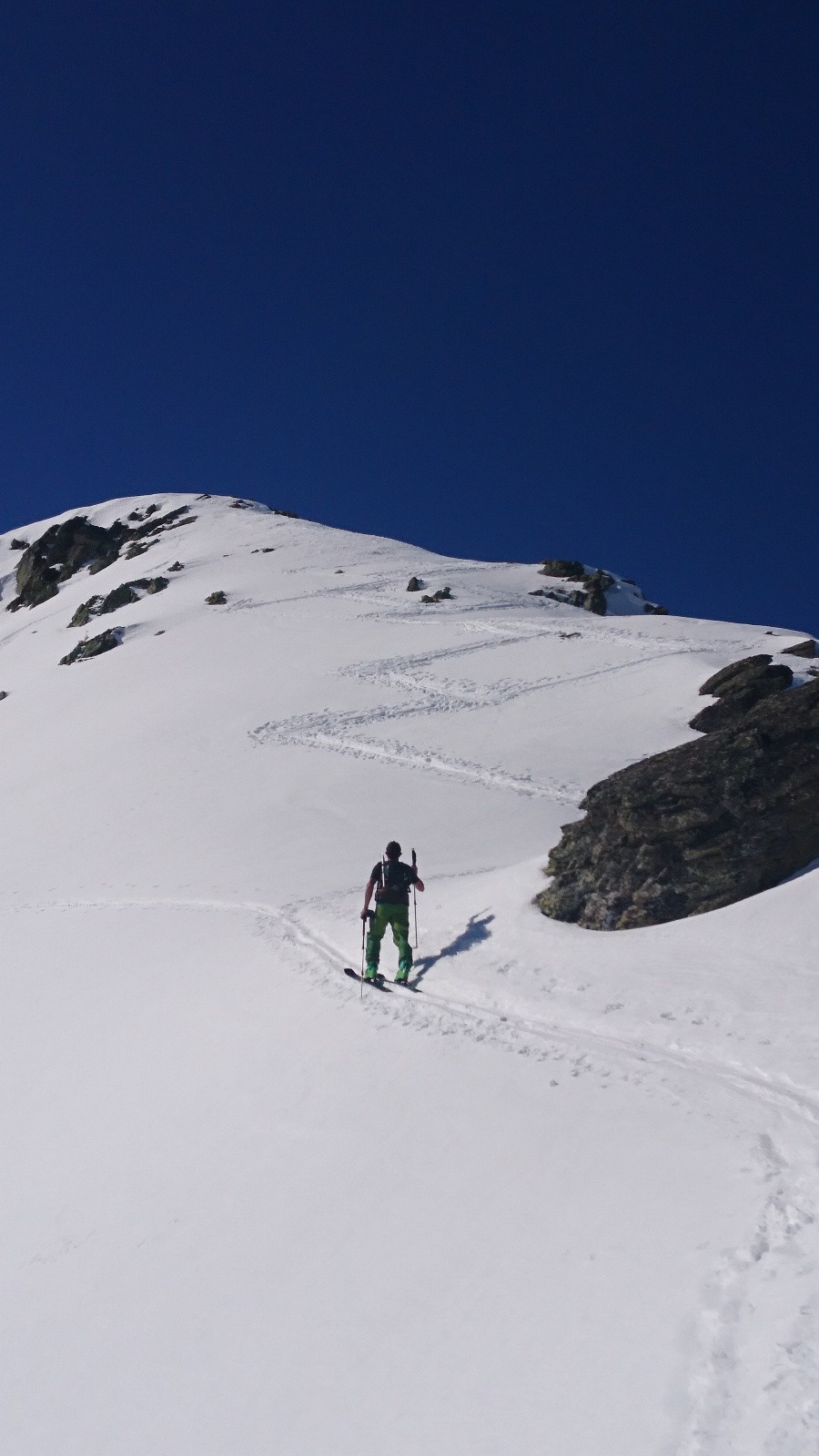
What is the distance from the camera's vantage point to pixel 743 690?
78.6ft

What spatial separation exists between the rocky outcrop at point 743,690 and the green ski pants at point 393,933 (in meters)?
13.3

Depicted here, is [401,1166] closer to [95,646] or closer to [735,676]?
[735,676]

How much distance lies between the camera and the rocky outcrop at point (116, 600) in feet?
188

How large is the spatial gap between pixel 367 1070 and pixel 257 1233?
2.14m

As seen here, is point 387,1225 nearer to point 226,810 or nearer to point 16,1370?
point 16,1370

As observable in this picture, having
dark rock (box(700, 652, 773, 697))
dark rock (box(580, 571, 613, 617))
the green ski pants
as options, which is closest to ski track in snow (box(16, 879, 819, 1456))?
the green ski pants

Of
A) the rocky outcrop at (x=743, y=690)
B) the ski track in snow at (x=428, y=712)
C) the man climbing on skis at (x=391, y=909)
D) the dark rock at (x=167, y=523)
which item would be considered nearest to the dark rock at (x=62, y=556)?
the dark rock at (x=167, y=523)

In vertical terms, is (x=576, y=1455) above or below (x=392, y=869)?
below

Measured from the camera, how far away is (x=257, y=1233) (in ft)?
23.0

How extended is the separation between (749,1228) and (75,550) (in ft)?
287

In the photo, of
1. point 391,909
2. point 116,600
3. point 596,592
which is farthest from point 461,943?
point 116,600

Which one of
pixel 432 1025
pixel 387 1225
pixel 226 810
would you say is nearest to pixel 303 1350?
pixel 387 1225

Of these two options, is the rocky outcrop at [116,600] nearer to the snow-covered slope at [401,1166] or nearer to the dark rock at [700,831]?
the snow-covered slope at [401,1166]

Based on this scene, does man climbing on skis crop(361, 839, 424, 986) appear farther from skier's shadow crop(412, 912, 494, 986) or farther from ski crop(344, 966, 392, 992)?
skier's shadow crop(412, 912, 494, 986)
